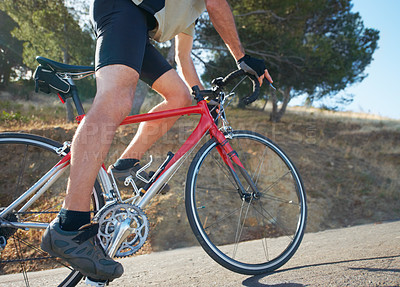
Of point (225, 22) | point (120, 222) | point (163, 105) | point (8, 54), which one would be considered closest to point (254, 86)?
point (225, 22)

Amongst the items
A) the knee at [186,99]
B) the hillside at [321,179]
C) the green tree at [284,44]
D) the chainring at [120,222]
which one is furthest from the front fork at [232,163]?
the green tree at [284,44]

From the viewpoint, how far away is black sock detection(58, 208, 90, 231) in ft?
4.78

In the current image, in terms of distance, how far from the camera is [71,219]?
146 cm

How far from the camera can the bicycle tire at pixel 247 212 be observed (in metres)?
1.84

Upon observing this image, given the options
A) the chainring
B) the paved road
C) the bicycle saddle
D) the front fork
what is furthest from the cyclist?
the front fork

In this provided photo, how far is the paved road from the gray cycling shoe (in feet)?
1.39

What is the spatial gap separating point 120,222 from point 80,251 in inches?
10.9

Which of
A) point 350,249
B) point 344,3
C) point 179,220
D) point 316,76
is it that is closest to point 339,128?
point 316,76

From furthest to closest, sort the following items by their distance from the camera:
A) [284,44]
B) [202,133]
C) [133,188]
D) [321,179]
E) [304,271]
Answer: [284,44], [321,179], [202,133], [133,188], [304,271]

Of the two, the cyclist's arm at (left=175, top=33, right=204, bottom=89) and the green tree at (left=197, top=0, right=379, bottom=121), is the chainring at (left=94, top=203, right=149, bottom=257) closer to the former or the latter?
the cyclist's arm at (left=175, top=33, right=204, bottom=89)

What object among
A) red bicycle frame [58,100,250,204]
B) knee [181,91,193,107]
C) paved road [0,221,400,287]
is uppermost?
knee [181,91,193,107]

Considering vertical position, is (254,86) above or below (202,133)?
above

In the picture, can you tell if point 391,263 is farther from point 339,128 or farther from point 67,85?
point 339,128

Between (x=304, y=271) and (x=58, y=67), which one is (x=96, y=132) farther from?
(x=304, y=271)
